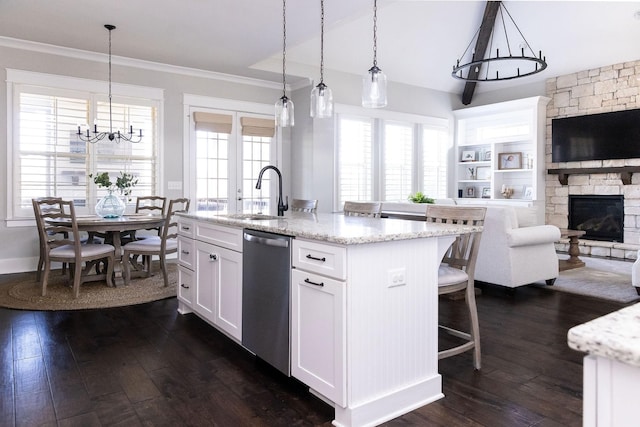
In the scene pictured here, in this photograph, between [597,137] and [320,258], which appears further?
[597,137]

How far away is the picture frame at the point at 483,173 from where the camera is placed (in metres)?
8.82

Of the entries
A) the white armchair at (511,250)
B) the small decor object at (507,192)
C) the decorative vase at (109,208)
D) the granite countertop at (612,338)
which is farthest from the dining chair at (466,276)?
the small decor object at (507,192)

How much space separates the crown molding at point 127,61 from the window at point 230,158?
51 centimetres

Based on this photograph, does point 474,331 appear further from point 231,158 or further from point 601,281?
point 231,158

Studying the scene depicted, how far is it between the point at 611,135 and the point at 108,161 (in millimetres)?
7528

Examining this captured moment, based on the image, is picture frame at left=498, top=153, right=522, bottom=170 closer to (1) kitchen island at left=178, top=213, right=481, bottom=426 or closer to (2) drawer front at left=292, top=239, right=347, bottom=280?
(1) kitchen island at left=178, top=213, right=481, bottom=426

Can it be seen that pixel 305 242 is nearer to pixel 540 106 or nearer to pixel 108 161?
pixel 108 161

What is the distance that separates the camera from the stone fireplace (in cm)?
680

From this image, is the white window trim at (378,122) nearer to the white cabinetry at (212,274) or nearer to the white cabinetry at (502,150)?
the white cabinetry at (502,150)

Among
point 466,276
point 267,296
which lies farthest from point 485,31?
point 267,296

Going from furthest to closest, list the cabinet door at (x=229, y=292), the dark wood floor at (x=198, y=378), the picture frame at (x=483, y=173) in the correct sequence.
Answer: the picture frame at (x=483, y=173)
the cabinet door at (x=229, y=292)
the dark wood floor at (x=198, y=378)

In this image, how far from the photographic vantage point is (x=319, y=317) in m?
2.13

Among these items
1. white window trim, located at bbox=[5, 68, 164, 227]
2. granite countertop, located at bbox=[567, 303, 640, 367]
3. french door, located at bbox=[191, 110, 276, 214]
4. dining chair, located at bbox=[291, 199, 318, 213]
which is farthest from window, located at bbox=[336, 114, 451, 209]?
granite countertop, located at bbox=[567, 303, 640, 367]

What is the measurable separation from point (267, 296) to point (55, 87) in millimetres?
4764
